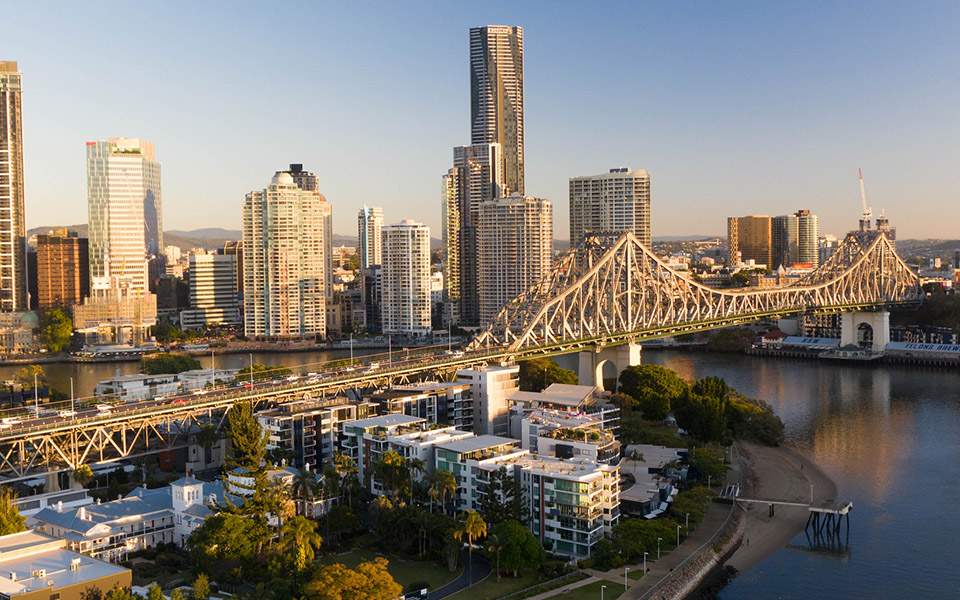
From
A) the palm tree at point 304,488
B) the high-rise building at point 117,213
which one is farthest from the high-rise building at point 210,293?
the palm tree at point 304,488

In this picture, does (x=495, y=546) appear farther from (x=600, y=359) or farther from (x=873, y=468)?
(x=600, y=359)

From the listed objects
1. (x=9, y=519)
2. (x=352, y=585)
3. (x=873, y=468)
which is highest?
(x=9, y=519)

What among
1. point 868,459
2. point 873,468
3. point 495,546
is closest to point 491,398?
point 873,468

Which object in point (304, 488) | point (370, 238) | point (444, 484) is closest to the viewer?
point (444, 484)

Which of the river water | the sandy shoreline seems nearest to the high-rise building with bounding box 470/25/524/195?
the river water

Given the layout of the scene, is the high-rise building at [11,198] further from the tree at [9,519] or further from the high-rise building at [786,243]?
the high-rise building at [786,243]

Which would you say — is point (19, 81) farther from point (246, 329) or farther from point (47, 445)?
point (47, 445)

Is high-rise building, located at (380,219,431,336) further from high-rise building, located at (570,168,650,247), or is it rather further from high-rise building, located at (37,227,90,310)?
high-rise building, located at (37,227,90,310)
